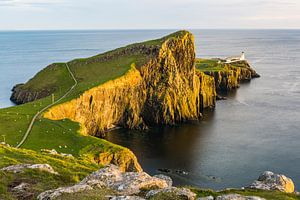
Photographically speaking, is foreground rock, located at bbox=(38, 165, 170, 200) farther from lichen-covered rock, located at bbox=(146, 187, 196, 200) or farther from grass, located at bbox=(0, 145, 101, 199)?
grass, located at bbox=(0, 145, 101, 199)

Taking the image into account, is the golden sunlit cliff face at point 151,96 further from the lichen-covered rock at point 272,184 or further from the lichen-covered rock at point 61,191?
the lichen-covered rock at point 61,191

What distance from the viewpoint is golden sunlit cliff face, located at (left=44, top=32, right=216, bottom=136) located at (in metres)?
112

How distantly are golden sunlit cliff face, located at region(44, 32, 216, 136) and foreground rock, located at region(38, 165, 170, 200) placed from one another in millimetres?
69611

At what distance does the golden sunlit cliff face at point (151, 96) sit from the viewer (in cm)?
11212

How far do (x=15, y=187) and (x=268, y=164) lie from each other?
215ft

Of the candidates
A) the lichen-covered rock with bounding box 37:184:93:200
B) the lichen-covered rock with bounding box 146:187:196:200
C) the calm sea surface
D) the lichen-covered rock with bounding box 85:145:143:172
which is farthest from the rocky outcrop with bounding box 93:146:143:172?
the lichen-covered rock with bounding box 146:187:196:200

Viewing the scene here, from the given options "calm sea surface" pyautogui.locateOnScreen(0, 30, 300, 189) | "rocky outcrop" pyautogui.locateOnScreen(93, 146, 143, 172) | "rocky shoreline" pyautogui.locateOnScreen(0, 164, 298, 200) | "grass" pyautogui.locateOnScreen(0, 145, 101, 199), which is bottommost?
"calm sea surface" pyautogui.locateOnScreen(0, 30, 300, 189)

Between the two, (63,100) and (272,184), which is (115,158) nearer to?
(272,184)

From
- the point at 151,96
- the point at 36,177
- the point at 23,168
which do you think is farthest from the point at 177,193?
the point at 151,96

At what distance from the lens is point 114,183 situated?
107 feet

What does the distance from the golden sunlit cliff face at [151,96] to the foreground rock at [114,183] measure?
69.6m

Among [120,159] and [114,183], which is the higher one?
[114,183]

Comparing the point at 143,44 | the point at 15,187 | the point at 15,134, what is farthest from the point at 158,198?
the point at 143,44

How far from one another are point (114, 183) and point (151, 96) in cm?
9766
